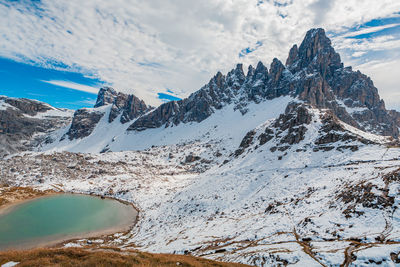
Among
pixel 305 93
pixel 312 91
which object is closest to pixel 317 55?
pixel 312 91

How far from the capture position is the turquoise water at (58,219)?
117ft

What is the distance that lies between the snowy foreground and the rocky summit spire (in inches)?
4978

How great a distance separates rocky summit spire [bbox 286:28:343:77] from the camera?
157125 millimetres

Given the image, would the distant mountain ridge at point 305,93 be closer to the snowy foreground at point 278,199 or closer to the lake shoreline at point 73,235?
the snowy foreground at point 278,199

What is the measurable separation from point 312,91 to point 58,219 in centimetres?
15106

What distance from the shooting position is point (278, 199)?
28547mm

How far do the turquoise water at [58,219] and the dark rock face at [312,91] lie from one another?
129 meters

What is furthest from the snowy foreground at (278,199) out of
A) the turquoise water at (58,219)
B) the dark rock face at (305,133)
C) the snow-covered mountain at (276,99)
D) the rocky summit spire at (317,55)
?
the rocky summit spire at (317,55)

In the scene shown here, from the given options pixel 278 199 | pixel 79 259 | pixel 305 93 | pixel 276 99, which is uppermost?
pixel 276 99

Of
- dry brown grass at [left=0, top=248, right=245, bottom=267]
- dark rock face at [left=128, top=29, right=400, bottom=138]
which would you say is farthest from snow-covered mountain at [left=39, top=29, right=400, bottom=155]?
dry brown grass at [left=0, top=248, right=245, bottom=267]

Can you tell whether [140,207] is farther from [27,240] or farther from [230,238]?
[230,238]

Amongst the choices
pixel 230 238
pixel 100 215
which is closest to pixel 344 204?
pixel 230 238

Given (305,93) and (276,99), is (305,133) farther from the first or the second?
(276,99)

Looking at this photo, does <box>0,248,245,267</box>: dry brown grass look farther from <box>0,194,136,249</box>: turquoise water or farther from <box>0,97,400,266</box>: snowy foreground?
<box>0,194,136,249</box>: turquoise water
